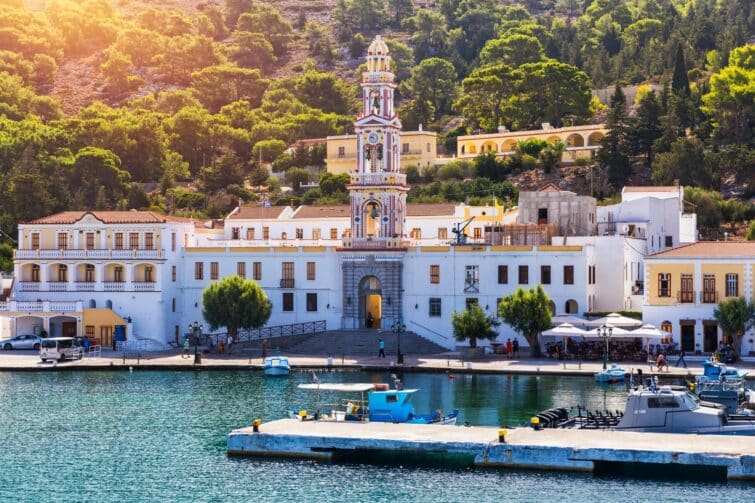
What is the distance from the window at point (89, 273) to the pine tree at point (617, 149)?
5177 centimetres

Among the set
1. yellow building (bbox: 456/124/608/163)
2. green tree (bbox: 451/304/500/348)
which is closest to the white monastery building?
green tree (bbox: 451/304/500/348)

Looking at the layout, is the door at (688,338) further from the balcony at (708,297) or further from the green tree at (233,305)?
the green tree at (233,305)

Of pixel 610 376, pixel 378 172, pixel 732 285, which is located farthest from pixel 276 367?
pixel 732 285

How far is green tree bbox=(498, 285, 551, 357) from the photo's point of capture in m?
74.2

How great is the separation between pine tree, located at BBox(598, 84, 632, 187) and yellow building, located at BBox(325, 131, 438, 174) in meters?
16.5

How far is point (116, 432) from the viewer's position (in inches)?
2076

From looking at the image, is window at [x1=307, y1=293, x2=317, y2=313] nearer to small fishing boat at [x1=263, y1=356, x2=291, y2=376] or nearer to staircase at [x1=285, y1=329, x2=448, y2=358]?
staircase at [x1=285, y1=329, x2=448, y2=358]

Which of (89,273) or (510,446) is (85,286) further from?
(510,446)

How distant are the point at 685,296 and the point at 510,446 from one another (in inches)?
1297

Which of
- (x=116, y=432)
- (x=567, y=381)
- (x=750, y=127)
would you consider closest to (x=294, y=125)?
(x=750, y=127)

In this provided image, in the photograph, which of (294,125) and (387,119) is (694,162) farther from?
(294,125)

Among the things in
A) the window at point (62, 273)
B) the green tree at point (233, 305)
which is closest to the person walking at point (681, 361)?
the green tree at point (233, 305)

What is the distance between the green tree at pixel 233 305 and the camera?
7962 cm

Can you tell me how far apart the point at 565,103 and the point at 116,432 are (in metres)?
98.7
